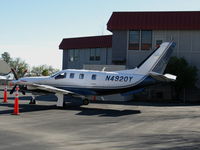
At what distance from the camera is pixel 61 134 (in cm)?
1082

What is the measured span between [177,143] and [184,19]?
94.6ft

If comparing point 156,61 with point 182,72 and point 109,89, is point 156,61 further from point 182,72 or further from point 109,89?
point 182,72

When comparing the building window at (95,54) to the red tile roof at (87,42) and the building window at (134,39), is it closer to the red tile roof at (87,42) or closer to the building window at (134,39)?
the red tile roof at (87,42)

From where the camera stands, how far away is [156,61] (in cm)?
2153

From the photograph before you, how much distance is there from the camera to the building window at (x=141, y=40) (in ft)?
121

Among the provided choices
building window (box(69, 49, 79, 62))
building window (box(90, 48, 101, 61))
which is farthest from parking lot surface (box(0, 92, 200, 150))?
→ building window (box(69, 49, 79, 62))

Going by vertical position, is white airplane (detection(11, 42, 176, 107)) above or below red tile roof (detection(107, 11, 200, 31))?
below

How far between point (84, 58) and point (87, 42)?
2852 mm

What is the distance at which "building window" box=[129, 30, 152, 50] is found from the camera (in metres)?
37.0

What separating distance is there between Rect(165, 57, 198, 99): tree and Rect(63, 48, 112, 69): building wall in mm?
15734

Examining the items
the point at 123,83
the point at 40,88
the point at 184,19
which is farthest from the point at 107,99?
the point at 184,19

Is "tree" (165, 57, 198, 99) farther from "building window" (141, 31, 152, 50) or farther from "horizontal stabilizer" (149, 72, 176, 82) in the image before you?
"horizontal stabilizer" (149, 72, 176, 82)

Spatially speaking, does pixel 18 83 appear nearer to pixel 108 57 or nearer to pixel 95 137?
pixel 95 137

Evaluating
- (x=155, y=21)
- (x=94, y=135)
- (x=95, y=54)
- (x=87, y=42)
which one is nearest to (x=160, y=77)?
(x=94, y=135)
